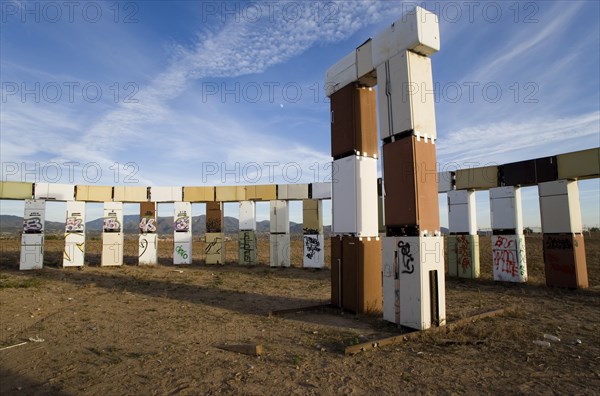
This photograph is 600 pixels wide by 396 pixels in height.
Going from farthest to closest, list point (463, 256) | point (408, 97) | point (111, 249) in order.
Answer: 1. point (111, 249)
2. point (463, 256)
3. point (408, 97)

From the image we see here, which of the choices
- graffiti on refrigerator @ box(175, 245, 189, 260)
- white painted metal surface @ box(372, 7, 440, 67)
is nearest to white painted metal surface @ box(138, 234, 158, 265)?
graffiti on refrigerator @ box(175, 245, 189, 260)

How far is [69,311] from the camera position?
11086 mm

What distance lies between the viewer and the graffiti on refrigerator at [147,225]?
25172 millimetres

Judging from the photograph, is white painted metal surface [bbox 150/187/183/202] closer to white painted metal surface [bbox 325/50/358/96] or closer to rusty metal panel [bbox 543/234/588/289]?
white painted metal surface [bbox 325/50/358/96]

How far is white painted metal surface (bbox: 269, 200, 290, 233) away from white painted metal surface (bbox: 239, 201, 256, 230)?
143cm

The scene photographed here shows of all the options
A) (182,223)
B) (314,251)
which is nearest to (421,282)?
(314,251)

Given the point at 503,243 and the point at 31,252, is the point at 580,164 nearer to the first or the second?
the point at 503,243

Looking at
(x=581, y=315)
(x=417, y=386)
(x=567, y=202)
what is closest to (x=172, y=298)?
(x=417, y=386)

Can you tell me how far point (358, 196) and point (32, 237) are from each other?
21.4m

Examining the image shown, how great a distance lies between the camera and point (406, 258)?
873 centimetres

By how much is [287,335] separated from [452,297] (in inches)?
312

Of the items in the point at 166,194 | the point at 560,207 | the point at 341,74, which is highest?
the point at 341,74

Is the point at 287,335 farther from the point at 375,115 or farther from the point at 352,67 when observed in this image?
the point at 352,67

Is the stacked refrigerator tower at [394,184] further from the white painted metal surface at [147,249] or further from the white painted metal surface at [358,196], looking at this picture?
the white painted metal surface at [147,249]
